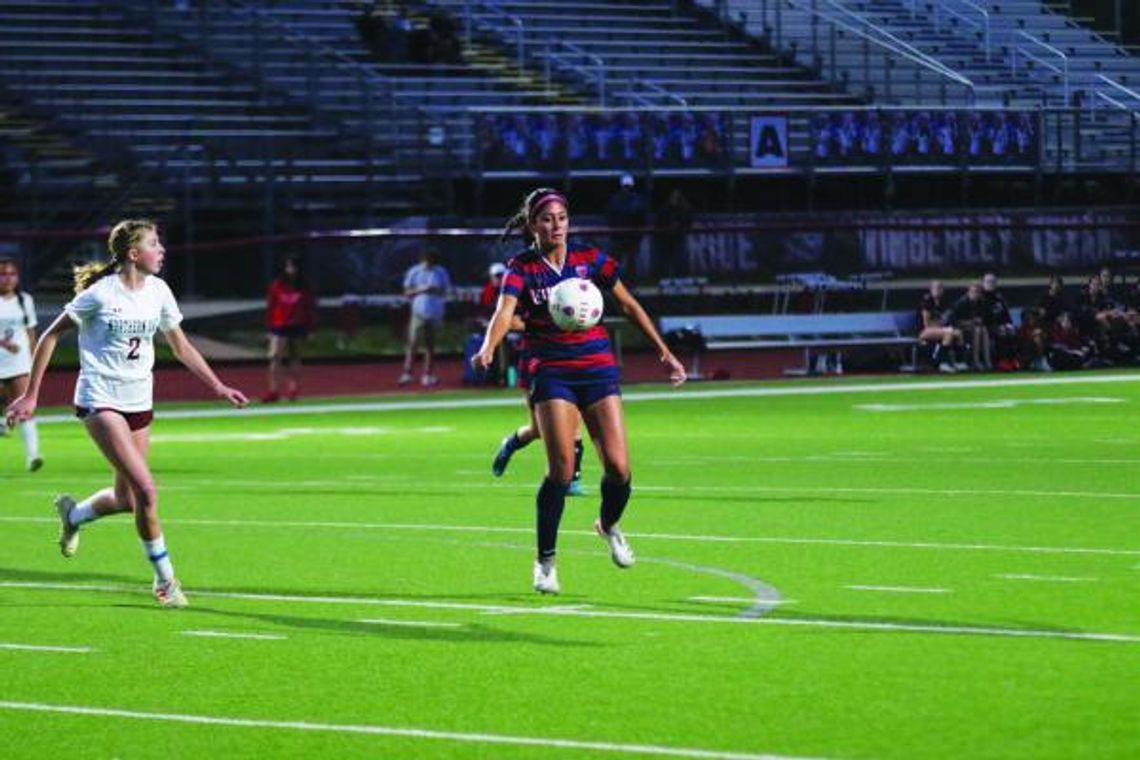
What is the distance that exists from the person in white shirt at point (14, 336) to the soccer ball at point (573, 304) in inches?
468

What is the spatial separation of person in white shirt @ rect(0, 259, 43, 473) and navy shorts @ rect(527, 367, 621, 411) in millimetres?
11761

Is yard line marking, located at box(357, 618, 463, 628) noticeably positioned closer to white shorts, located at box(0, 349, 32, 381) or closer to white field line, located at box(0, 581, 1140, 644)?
white field line, located at box(0, 581, 1140, 644)

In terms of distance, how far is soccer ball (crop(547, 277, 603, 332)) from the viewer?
13.9 metres

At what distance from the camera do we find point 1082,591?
531 inches

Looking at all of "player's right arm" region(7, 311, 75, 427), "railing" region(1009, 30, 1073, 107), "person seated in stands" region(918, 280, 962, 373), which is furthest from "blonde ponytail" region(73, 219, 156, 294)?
"railing" region(1009, 30, 1073, 107)

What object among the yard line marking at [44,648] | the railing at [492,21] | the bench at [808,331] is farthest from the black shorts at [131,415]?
the railing at [492,21]

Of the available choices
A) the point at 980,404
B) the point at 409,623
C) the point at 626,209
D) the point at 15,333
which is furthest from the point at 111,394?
the point at 626,209

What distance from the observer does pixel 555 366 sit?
14000 millimetres

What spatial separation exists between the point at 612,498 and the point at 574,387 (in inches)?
28.8

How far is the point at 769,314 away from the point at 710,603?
92.8 feet

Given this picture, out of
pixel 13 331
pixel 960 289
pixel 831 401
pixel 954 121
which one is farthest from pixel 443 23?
pixel 13 331

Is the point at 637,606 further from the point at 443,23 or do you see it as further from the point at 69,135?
the point at 443,23

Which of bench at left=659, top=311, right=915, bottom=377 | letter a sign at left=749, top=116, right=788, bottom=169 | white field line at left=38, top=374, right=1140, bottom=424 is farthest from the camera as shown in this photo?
letter a sign at left=749, top=116, right=788, bottom=169

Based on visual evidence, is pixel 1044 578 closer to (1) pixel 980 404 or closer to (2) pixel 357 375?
(1) pixel 980 404
